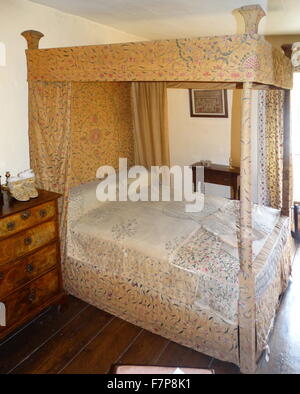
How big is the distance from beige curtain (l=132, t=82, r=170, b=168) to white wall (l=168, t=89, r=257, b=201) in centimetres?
118

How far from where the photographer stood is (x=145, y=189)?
3.97m

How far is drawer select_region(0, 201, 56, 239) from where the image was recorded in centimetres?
236

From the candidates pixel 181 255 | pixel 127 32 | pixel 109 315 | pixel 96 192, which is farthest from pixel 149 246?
pixel 127 32

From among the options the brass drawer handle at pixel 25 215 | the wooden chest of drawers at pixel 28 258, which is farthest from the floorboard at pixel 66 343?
the brass drawer handle at pixel 25 215

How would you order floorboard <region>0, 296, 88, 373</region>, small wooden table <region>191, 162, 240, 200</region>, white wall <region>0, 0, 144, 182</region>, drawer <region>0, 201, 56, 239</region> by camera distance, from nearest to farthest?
1. drawer <region>0, 201, 56, 239</region>
2. floorboard <region>0, 296, 88, 373</region>
3. white wall <region>0, 0, 144, 182</region>
4. small wooden table <region>191, 162, 240, 200</region>

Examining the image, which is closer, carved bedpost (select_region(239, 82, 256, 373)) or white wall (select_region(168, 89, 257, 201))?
carved bedpost (select_region(239, 82, 256, 373))

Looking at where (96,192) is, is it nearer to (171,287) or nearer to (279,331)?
(171,287)

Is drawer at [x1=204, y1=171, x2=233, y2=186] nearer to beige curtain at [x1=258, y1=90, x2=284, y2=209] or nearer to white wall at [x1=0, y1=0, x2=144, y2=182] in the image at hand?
beige curtain at [x1=258, y1=90, x2=284, y2=209]

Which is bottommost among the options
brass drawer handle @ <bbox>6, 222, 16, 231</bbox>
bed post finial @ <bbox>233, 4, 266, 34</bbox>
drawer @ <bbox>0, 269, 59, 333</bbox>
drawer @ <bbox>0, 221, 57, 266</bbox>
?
drawer @ <bbox>0, 269, 59, 333</bbox>

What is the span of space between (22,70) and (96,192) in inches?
51.9

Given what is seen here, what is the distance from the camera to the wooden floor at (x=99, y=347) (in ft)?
7.83

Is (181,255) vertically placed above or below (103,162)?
below

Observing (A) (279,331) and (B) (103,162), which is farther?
(B) (103,162)

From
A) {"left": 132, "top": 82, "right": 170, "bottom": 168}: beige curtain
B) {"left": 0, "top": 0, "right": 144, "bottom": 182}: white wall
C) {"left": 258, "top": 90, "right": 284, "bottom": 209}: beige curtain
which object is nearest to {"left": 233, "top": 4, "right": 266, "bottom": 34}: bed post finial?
{"left": 0, "top": 0, "right": 144, "bottom": 182}: white wall
